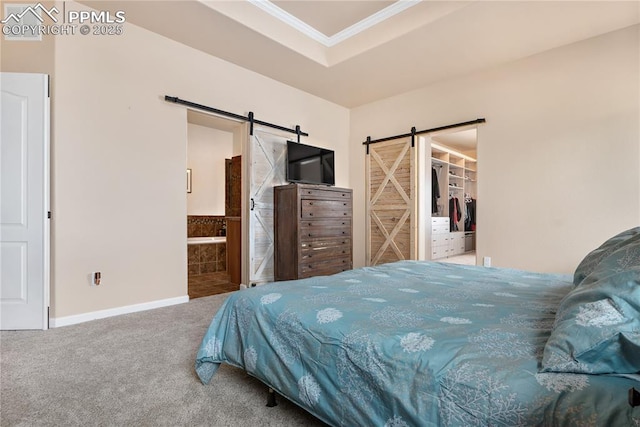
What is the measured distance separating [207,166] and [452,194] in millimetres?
6032

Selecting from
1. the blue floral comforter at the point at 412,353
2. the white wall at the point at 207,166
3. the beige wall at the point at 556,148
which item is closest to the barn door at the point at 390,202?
the beige wall at the point at 556,148

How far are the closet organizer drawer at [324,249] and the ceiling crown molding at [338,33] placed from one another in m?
2.60

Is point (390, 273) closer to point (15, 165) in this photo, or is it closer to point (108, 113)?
point (108, 113)

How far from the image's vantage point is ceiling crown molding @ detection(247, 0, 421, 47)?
11.0 ft

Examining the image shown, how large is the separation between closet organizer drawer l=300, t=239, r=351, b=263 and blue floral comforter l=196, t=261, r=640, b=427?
7.28 ft

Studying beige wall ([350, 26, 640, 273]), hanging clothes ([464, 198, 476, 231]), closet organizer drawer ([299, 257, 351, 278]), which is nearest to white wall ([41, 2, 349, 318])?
closet organizer drawer ([299, 257, 351, 278])

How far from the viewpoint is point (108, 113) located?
313 cm

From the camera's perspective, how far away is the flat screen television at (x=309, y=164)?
178 inches

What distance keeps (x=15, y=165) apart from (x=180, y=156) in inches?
54.9

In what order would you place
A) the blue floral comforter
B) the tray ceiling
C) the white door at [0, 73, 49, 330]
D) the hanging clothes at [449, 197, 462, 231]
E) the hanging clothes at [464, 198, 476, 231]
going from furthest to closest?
the hanging clothes at [464, 198, 476, 231], the hanging clothes at [449, 197, 462, 231], the tray ceiling, the white door at [0, 73, 49, 330], the blue floral comforter

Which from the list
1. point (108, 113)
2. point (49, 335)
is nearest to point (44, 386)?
point (49, 335)

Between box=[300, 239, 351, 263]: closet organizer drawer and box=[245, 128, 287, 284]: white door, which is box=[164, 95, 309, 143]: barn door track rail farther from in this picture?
box=[300, 239, 351, 263]: closet organizer drawer

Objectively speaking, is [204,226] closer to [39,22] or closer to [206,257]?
[206,257]

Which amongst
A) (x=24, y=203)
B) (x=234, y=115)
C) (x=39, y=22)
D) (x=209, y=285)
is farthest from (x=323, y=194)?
(x=39, y=22)
